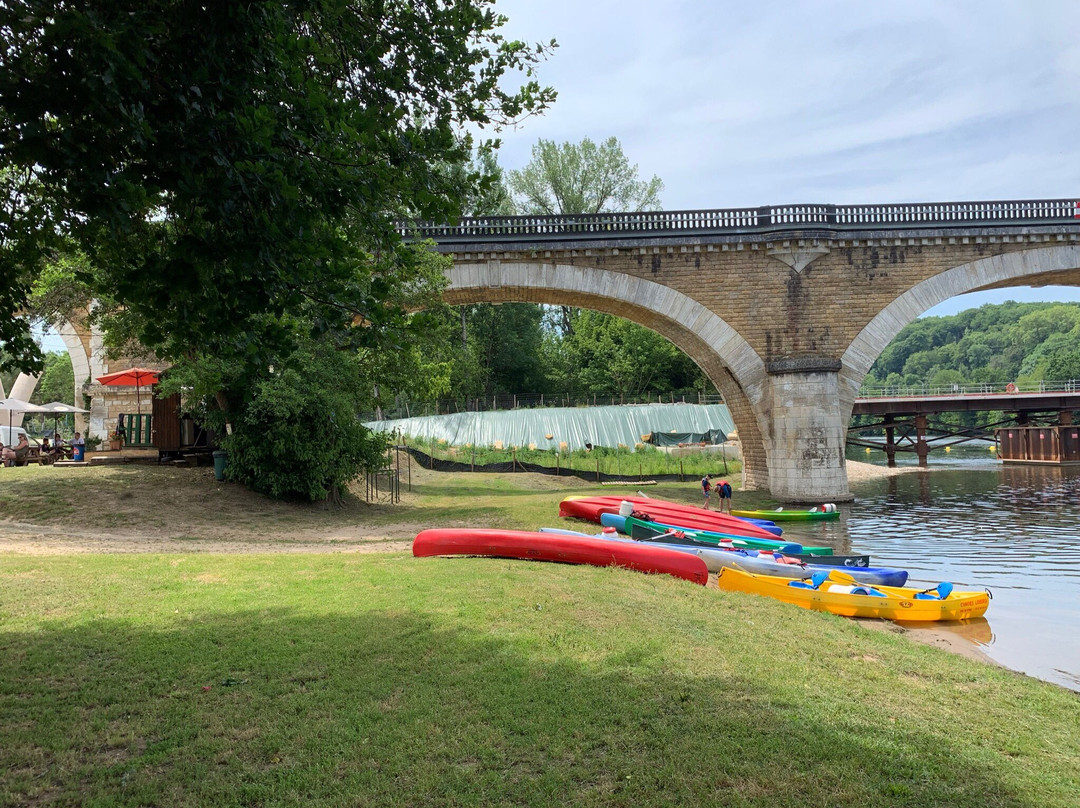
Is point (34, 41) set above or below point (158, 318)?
above

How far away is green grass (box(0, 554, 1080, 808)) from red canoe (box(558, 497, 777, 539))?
7.31 metres

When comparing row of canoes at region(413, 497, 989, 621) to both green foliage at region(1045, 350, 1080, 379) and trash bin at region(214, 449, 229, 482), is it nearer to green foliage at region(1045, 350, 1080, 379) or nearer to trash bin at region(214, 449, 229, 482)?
trash bin at region(214, 449, 229, 482)

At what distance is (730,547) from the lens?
496 inches

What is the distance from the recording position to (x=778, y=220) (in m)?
21.8

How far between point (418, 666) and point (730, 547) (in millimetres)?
8240

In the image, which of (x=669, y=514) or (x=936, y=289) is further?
(x=936, y=289)

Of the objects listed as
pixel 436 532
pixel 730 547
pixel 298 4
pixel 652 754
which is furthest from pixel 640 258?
pixel 652 754

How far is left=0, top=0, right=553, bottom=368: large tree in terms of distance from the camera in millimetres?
4145

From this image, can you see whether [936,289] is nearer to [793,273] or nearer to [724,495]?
[793,273]

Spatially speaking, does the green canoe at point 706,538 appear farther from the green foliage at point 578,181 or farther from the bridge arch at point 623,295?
the green foliage at point 578,181

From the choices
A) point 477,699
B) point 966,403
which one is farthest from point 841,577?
point 966,403

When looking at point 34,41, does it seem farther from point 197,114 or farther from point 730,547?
point 730,547

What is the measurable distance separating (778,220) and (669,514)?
10.4 meters

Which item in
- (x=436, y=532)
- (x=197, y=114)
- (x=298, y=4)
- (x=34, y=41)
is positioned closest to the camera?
(x=197, y=114)
